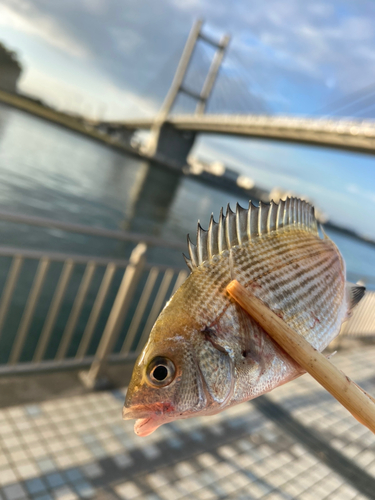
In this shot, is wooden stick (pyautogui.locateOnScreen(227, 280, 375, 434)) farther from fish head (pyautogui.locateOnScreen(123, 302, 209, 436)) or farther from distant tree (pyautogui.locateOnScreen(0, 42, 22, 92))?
distant tree (pyautogui.locateOnScreen(0, 42, 22, 92))

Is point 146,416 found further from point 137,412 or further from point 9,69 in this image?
point 9,69

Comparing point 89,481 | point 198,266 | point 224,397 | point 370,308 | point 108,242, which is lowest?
point 108,242

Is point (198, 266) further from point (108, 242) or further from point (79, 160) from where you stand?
point (79, 160)

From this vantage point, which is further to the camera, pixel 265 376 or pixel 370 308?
pixel 370 308

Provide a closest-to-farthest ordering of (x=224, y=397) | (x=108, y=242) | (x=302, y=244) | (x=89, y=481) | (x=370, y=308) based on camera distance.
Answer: (x=224, y=397) < (x=302, y=244) < (x=89, y=481) < (x=370, y=308) < (x=108, y=242)

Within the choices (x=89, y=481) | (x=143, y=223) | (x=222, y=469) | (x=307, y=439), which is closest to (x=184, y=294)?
(x=89, y=481)

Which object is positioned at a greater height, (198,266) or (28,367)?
(198,266)

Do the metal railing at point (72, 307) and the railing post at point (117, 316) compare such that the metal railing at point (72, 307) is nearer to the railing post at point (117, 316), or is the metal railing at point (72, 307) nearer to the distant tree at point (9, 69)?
the railing post at point (117, 316)

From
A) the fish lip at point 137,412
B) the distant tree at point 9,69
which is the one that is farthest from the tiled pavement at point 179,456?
the distant tree at point 9,69

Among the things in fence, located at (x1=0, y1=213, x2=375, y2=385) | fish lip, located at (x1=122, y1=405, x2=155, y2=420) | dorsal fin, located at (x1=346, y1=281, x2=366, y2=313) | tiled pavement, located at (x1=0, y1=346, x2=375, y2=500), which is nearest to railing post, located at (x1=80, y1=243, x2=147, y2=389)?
fence, located at (x1=0, y1=213, x2=375, y2=385)
